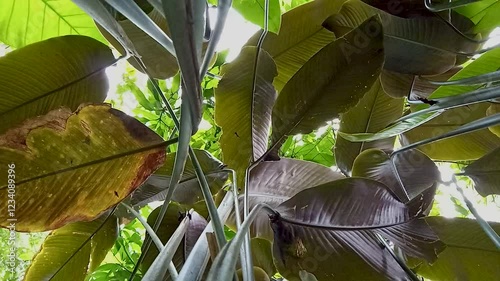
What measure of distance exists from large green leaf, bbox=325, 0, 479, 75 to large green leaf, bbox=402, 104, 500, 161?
0.13 m

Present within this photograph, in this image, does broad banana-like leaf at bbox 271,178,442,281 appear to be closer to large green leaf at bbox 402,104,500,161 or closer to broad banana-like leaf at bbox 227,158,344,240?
broad banana-like leaf at bbox 227,158,344,240

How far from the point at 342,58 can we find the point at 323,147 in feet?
2.15

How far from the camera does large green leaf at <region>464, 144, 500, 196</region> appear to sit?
2.06 ft

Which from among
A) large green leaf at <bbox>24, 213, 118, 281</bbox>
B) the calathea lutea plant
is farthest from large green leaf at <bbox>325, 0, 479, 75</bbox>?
large green leaf at <bbox>24, 213, 118, 281</bbox>

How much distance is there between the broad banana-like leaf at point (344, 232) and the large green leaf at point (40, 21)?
39 cm

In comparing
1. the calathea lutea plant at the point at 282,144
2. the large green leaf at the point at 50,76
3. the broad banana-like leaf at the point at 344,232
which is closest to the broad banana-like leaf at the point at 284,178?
the calathea lutea plant at the point at 282,144

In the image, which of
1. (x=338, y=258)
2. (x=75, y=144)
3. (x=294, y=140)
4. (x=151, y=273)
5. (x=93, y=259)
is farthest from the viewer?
(x=294, y=140)

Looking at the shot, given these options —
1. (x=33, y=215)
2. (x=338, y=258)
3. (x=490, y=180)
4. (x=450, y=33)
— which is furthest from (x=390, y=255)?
(x=33, y=215)

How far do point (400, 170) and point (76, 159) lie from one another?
0.47 meters

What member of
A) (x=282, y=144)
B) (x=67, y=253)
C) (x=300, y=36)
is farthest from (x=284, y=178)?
(x=67, y=253)

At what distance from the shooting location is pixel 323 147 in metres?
1.20

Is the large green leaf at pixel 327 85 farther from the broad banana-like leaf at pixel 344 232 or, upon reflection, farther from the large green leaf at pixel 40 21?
the large green leaf at pixel 40 21

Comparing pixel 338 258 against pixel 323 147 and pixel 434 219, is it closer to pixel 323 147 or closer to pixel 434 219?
pixel 434 219

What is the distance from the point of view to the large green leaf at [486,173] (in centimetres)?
63
